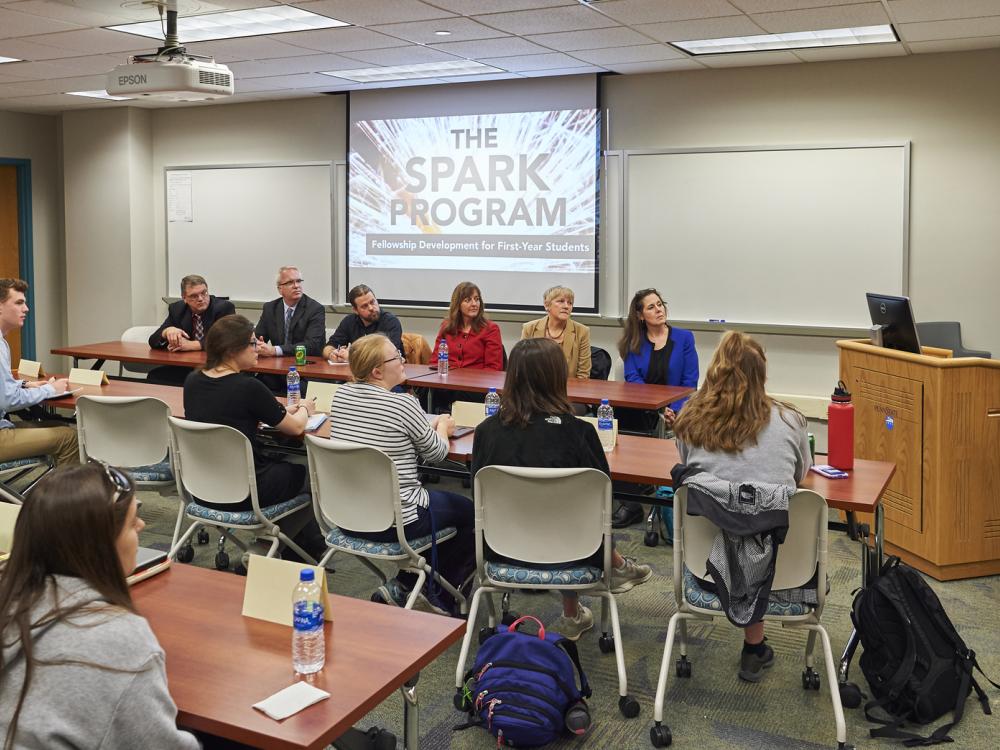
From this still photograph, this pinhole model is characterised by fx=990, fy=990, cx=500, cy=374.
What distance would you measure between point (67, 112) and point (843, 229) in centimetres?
710

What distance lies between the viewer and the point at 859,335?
654 centimetres

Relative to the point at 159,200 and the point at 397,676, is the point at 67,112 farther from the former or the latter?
the point at 397,676

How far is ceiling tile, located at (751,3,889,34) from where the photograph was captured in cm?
500

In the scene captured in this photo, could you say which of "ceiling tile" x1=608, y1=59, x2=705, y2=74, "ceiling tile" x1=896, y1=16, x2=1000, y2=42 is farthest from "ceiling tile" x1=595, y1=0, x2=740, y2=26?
"ceiling tile" x1=608, y1=59, x2=705, y2=74

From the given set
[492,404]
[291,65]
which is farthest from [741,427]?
[291,65]

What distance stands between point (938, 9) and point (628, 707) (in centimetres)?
382

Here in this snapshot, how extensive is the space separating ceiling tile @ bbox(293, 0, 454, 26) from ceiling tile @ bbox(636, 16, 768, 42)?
1.20 meters

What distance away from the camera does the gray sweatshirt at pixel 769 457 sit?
3.04 metres

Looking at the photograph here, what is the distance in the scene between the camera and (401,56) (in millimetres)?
6430

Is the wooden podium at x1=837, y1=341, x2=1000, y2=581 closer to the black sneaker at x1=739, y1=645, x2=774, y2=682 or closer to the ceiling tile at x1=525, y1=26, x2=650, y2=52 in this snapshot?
the black sneaker at x1=739, y1=645, x2=774, y2=682

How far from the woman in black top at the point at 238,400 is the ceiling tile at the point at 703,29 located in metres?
→ 2.91

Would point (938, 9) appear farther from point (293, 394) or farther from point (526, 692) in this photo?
point (526, 692)

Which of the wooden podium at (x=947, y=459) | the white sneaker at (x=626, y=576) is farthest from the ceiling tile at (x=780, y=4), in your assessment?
the white sneaker at (x=626, y=576)

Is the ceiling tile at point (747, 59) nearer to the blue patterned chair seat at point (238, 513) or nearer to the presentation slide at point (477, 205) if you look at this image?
the presentation slide at point (477, 205)
